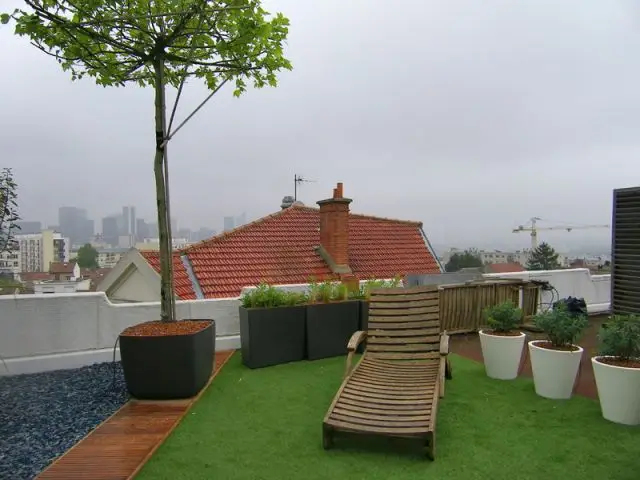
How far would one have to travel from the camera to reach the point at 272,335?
559cm

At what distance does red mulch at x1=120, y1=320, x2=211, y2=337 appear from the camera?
4.41 meters

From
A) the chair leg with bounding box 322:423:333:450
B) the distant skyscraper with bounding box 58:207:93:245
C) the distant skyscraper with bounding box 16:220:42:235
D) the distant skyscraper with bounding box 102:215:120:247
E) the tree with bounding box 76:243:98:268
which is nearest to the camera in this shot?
the chair leg with bounding box 322:423:333:450

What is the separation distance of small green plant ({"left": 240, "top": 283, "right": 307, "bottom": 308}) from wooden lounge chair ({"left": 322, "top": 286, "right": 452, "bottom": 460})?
3.44ft

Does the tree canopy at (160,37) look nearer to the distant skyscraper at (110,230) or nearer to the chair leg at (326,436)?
the chair leg at (326,436)

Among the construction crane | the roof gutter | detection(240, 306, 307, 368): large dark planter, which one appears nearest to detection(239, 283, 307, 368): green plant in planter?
detection(240, 306, 307, 368): large dark planter

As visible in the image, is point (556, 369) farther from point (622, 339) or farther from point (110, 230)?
point (110, 230)

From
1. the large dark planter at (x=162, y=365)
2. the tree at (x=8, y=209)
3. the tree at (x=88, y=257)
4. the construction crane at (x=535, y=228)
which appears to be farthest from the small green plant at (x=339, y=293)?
the construction crane at (x=535, y=228)

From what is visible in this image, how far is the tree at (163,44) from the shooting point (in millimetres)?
3953

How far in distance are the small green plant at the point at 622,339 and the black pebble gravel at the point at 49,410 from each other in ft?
14.0

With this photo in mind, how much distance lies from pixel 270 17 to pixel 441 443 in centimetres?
397

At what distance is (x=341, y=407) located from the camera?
Answer: 361 centimetres

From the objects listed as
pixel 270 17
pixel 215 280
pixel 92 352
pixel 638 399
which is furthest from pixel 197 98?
pixel 215 280

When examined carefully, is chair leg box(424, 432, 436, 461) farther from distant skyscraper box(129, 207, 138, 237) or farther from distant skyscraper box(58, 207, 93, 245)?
distant skyscraper box(129, 207, 138, 237)

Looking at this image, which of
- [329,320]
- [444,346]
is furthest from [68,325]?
[444,346]
